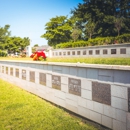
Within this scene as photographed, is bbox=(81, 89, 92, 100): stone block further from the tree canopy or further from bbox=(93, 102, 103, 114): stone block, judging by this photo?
the tree canopy

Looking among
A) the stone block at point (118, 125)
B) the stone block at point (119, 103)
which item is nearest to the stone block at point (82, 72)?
the stone block at point (119, 103)

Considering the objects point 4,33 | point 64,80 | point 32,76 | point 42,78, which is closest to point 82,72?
point 64,80

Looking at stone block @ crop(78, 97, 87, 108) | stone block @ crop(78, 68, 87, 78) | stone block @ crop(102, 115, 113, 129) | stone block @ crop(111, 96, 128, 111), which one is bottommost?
stone block @ crop(102, 115, 113, 129)

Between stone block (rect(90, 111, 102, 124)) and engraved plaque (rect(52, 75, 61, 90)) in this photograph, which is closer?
stone block (rect(90, 111, 102, 124))

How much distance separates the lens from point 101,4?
30156mm

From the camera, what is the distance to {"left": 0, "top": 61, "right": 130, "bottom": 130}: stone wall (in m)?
3.41

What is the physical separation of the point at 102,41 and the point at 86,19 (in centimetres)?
1555

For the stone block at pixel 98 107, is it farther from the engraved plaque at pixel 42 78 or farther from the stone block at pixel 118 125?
the engraved plaque at pixel 42 78

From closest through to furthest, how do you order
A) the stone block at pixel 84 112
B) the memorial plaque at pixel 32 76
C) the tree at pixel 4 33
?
the stone block at pixel 84 112, the memorial plaque at pixel 32 76, the tree at pixel 4 33

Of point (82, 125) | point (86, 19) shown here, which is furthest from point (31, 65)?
point (86, 19)

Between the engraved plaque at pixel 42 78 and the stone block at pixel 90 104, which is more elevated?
the engraved plaque at pixel 42 78

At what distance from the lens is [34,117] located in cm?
468

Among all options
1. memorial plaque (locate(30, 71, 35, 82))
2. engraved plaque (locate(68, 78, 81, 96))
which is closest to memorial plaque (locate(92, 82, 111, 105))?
engraved plaque (locate(68, 78, 81, 96))

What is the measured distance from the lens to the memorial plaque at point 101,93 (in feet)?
12.2
